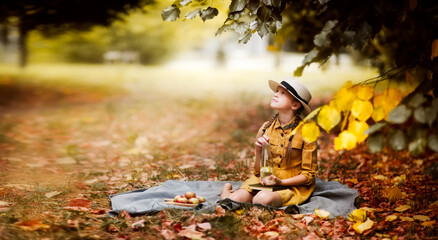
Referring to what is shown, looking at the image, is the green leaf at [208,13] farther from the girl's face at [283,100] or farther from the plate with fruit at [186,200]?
the plate with fruit at [186,200]

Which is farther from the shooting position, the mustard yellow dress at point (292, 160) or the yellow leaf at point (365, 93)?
the mustard yellow dress at point (292, 160)

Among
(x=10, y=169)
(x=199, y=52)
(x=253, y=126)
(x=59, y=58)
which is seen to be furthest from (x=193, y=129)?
(x=199, y=52)

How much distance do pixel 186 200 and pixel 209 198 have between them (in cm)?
31

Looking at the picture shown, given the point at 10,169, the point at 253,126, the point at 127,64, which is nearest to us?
the point at 10,169

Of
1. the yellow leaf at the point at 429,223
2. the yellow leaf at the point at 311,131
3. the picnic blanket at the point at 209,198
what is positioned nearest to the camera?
the yellow leaf at the point at 311,131

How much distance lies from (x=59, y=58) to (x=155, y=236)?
21.0m

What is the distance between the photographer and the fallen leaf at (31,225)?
2854mm

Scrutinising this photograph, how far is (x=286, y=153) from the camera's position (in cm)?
339

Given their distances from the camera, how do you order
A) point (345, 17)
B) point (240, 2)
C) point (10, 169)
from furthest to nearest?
point (10, 169) → point (240, 2) → point (345, 17)

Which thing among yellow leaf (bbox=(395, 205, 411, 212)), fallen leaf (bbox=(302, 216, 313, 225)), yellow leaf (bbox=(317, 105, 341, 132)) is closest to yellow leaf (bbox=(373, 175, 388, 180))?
yellow leaf (bbox=(395, 205, 411, 212))

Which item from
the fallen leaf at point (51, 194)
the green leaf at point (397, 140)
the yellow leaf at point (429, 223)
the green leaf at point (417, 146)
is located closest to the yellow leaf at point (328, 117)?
the green leaf at point (397, 140)

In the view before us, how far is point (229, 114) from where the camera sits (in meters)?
8.38

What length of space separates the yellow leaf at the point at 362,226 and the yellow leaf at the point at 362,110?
3.14ft

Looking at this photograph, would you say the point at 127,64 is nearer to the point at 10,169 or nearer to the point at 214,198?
the point at 10,169
